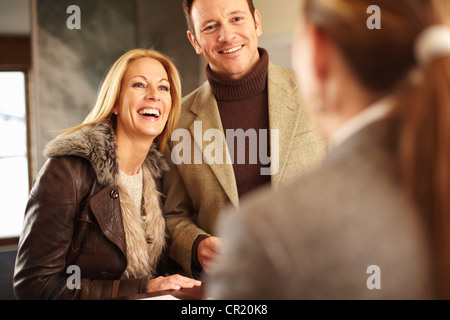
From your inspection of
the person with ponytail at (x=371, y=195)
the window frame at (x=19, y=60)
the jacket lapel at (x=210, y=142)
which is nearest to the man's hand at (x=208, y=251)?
the jacket lapel at (x=210, y=142)

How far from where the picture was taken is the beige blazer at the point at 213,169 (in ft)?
6.23

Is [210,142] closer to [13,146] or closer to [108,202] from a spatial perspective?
[108,202]

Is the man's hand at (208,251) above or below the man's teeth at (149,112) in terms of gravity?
below

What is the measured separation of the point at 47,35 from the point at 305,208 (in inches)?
140

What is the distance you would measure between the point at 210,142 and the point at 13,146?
2769 millimetres

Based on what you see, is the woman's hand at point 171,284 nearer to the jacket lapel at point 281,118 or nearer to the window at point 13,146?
the jacket lapel at point 281,118

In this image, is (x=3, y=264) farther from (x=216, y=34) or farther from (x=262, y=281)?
(x=262, y=281)

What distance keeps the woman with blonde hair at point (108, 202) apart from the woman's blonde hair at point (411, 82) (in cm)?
109

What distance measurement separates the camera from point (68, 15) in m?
3.78

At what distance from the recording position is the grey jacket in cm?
58

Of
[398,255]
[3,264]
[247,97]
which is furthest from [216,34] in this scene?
[3,264]

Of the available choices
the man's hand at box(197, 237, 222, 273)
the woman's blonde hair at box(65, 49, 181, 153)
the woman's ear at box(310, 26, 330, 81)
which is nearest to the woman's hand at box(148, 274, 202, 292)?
the man's hand at box(197, 237, 222, 273)
